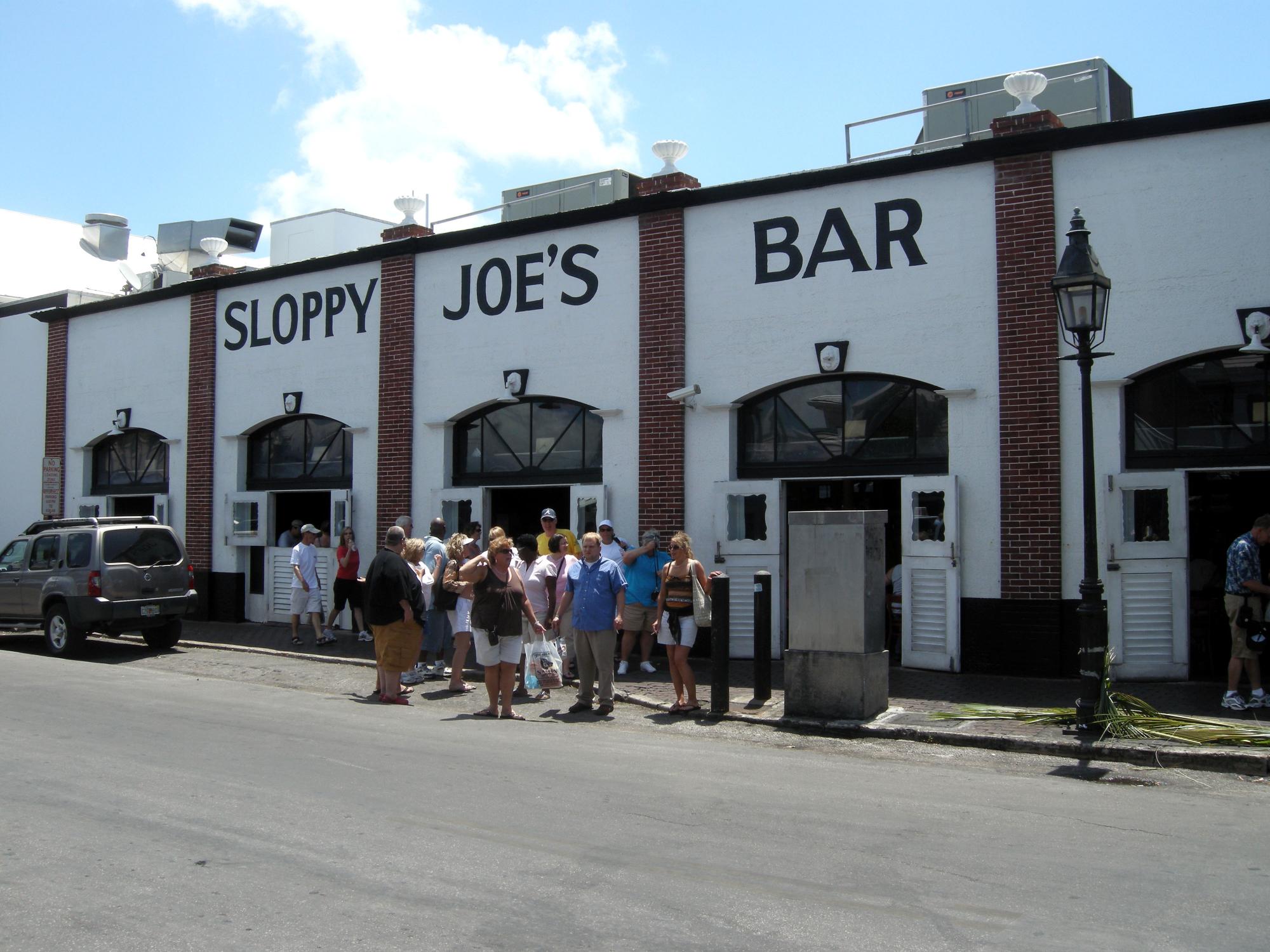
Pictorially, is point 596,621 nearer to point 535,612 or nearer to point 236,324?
point 535,612

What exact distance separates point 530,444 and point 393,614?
5.30 meters

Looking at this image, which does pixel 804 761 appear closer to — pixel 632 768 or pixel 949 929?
pixel 632 768

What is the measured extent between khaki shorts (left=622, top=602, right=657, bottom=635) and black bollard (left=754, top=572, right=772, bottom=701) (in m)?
1.79

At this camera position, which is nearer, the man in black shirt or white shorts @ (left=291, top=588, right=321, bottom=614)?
the man in black shirt

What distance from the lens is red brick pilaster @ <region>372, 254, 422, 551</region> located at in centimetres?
1681

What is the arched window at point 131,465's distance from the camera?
20750 mm

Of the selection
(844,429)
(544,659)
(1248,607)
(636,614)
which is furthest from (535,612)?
(1248,607)

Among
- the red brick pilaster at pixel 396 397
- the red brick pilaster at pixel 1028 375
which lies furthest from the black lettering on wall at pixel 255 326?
the red brick pilaster at pixel 1028 375

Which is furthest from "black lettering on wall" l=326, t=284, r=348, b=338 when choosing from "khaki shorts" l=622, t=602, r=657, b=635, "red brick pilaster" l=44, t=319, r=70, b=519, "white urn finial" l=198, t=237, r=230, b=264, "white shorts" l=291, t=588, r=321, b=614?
"khaki shorts" l=622, t=602, r=657, b=635

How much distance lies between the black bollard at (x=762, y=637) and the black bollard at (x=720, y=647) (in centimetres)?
39

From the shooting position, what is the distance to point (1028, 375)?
11.9 meters

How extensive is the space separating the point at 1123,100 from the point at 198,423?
15057 mm

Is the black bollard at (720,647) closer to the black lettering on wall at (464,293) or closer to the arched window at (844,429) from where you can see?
the arched window at (844,429)

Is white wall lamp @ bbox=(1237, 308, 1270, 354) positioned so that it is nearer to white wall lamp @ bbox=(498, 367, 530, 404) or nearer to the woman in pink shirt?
white wall lamp @ bbox=(498, 367, 530, 404)
